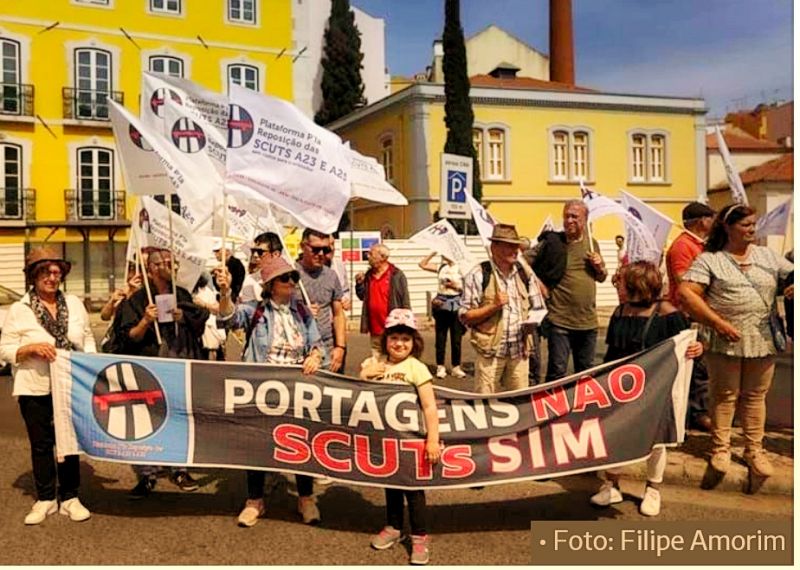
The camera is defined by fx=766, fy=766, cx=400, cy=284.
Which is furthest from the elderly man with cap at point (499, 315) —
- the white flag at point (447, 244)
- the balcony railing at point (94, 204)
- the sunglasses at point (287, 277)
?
the balcony railing at point (94, 204)

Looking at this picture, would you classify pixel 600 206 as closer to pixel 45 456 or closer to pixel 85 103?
pixel 45 456

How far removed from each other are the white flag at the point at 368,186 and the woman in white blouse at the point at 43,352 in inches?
106

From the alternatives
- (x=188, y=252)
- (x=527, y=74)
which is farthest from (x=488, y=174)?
(x=188, y=252)

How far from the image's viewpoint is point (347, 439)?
15.1ft

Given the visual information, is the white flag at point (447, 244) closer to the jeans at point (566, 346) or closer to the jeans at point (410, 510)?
Answer: the jeans at point (566, 346)

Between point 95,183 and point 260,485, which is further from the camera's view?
point 95,183

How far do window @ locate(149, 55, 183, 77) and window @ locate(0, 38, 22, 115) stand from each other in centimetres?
430

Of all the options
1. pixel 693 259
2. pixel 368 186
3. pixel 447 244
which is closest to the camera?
pixel 693 259

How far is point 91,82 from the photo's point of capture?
2653 centimetres

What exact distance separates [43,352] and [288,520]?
72.7 inches

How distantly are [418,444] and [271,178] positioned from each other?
86.9 inches

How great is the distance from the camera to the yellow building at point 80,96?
25359 mm

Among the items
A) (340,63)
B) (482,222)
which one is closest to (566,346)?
(482,222)

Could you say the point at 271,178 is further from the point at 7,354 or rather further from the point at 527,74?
the point at 527,74
